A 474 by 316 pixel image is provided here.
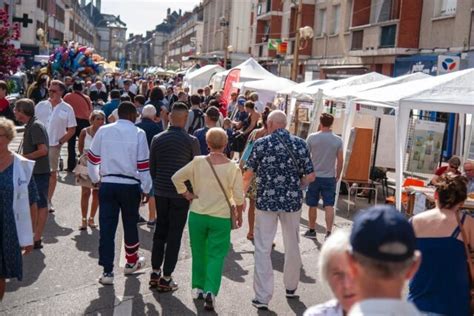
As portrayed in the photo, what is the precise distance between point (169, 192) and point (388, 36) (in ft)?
67.0

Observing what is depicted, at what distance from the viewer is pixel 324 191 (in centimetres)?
938

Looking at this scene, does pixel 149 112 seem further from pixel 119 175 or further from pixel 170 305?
pixel 170 305

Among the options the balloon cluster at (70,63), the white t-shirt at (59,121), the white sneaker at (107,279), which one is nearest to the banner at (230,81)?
the balloon cluster at (70,63)

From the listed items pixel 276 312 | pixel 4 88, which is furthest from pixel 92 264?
pixel 4 88

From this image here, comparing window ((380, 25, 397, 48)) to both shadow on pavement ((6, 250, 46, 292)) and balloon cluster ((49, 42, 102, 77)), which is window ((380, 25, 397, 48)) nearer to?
balloon cluster ((49, 42, 102, 77))

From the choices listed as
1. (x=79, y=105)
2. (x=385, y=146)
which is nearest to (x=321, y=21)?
(x=385, y=146)

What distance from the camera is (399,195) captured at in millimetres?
9430

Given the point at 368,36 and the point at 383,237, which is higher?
the point at 368,36

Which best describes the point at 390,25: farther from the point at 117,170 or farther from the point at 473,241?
the point at 473,241

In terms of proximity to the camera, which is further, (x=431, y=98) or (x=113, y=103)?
(x=113, y=103)

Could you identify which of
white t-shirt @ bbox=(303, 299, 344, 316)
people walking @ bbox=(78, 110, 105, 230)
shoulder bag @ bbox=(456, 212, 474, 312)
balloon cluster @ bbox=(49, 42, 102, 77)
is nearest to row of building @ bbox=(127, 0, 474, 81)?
balloon cluster @ bbox=(49, 42, 102, 77)

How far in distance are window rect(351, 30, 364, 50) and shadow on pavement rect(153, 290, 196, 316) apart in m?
23.5

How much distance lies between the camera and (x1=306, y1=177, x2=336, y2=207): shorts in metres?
9.36

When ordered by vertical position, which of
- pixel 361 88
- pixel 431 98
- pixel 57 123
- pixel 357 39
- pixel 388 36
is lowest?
pixel 57 123
